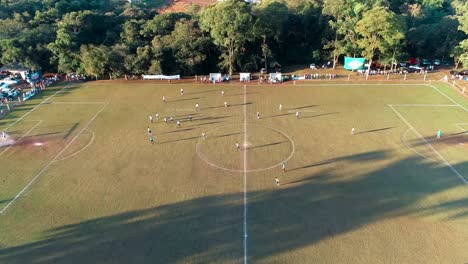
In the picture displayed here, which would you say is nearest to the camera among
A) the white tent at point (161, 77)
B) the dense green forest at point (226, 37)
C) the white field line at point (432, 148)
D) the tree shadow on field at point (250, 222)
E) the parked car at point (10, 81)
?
the tree shadow on field at point (250, 222)

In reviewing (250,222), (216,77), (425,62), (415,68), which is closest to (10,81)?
(216,77)

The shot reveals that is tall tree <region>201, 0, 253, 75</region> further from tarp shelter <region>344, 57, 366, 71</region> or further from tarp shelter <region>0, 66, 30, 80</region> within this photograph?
tarp shelter <region>0, 66, 30, 80</region>

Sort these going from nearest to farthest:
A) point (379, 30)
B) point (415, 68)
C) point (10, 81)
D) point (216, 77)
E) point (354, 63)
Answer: point (379, 30) → point (10, 81) → point (216, 77) → point (354, 63) → point (415, 68)

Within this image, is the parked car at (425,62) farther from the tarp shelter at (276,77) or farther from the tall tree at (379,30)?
the tarp shelter at (276,77)

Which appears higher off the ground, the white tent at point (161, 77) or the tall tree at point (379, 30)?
the tall tree at point (379, 30)

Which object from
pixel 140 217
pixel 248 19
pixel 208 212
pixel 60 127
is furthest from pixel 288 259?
pixel 248 19

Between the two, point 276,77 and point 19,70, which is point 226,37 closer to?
point 276,77

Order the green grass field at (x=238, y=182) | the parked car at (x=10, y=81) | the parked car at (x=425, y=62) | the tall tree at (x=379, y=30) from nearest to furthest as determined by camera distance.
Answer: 1. the green grass field at (x=238, y=182)
2. the tall tree at (x=379, y=30)
3. the parked car at (x=10, y=81)
4. the parked car at (x=425, y=62)

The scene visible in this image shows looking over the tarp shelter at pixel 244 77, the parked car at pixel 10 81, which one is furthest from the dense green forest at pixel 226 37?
the tarp shelter at pixel 244 77
